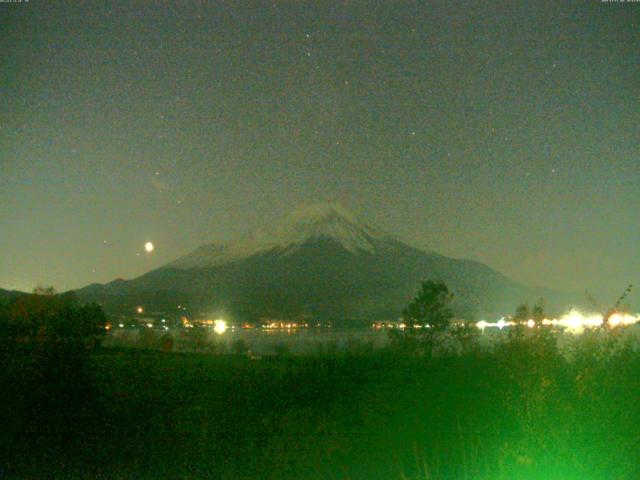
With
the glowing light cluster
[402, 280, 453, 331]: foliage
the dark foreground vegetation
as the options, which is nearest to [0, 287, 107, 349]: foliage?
the dark foreground vegetation

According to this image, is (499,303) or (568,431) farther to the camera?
(499,303)

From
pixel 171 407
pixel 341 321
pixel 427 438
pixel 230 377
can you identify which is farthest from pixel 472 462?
pixel 341 321

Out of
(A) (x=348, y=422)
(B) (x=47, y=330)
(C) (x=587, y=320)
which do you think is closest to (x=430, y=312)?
(A) (x=348, y=422)

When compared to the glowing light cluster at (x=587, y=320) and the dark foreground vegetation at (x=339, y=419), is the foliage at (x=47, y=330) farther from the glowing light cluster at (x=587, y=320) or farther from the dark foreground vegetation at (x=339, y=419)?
the glowing light cluster at (x=587, y=320)

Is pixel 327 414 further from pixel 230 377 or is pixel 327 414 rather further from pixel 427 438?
pixel 230 377

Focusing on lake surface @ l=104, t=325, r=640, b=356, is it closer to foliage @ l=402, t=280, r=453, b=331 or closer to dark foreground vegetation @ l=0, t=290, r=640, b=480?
foliage @ l=402, t=280, r=453, b=331

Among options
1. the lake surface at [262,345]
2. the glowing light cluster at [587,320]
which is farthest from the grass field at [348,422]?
the lake surface at [262,345]
